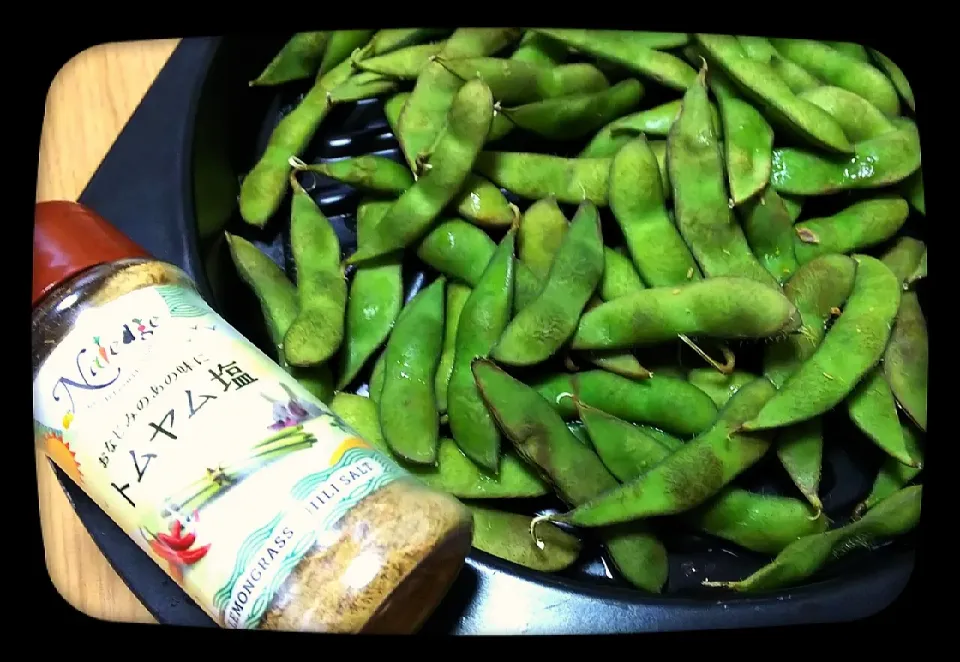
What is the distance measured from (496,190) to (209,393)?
0.40 metres

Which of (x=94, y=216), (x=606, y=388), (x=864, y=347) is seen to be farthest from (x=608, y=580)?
(x=94, y=216)

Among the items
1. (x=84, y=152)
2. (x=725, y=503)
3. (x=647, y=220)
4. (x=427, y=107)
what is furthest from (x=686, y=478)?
(x=84, y=152)

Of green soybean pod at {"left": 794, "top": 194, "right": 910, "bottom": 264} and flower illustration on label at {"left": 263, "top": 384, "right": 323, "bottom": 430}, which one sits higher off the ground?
flower illustration on label at {"left": 263, "top": 384, "right": 323, "bottom": 430}

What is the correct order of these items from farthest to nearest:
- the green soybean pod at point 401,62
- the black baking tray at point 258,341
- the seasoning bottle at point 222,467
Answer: the green soybean pod at point 401,62, the black baking tray at point 258,341, the seasoning bottle at point 222,467

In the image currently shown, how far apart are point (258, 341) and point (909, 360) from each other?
2.33 ft

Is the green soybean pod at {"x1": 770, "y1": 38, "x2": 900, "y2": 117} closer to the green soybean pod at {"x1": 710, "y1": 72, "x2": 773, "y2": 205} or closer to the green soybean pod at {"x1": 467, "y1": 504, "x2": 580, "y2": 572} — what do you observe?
the green soybean pod at {"x1": 710, "y1": 72, "x2": 773, "y2": 205}

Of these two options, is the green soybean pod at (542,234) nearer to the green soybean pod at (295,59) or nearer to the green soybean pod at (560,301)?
the green soybean pod at (560,301)

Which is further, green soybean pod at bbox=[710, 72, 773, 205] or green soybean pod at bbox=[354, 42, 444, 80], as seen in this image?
green soybean pod at bbox=[354, 42, 444, 80]

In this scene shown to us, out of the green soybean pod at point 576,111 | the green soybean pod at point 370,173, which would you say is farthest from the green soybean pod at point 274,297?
the green soybean pod at point 576,111

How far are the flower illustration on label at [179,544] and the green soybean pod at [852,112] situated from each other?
75 cm

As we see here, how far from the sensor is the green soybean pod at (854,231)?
2.73 feet

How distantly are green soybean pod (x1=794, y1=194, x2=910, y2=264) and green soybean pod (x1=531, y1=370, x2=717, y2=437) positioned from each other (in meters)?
0.21

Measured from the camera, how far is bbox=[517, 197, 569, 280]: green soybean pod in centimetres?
85

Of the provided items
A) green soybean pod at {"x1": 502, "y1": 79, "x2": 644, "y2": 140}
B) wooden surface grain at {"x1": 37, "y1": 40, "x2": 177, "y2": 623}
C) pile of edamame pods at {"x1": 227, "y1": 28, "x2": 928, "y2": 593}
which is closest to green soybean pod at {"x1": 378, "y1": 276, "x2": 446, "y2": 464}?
pile of edamame pods at {"x1": 227, "y1": 28, "x2": 928, "y2": 593}
